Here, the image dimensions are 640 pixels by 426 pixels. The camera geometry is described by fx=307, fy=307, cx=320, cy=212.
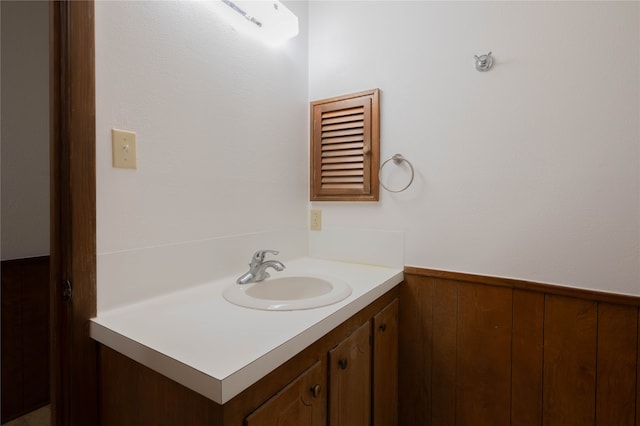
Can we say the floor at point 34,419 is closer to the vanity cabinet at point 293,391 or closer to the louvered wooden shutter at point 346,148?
the vanity cabinet at point 293,391

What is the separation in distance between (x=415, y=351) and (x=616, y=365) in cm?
67

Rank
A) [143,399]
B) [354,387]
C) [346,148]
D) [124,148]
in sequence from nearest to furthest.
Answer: [143,399], [124,148], [354,387], [346,148]

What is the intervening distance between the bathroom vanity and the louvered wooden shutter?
1.83 feet

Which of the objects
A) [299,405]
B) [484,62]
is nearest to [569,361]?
[299,405]

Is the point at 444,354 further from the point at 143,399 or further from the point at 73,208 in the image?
the point at 73,208

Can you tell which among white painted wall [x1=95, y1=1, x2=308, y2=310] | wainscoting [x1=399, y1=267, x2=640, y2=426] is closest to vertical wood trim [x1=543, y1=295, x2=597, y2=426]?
wainscoting [x1=399, y1=267, x2=640, y2=426]

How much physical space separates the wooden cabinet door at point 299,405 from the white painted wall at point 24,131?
180 cm

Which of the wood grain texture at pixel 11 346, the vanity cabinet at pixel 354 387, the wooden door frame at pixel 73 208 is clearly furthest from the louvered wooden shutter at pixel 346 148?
the wood grain texture at pixel 11 346

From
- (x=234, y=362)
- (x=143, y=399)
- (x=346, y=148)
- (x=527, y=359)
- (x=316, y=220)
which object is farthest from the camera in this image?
(x=316, y=220)

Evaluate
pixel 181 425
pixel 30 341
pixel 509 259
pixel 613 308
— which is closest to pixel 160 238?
pixel 181 425

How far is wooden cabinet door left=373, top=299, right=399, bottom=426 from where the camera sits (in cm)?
115

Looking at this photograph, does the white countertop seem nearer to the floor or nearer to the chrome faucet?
the chrome faucet

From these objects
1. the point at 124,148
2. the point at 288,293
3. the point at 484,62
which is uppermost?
the point at 484,62

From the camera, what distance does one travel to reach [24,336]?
165 cm
